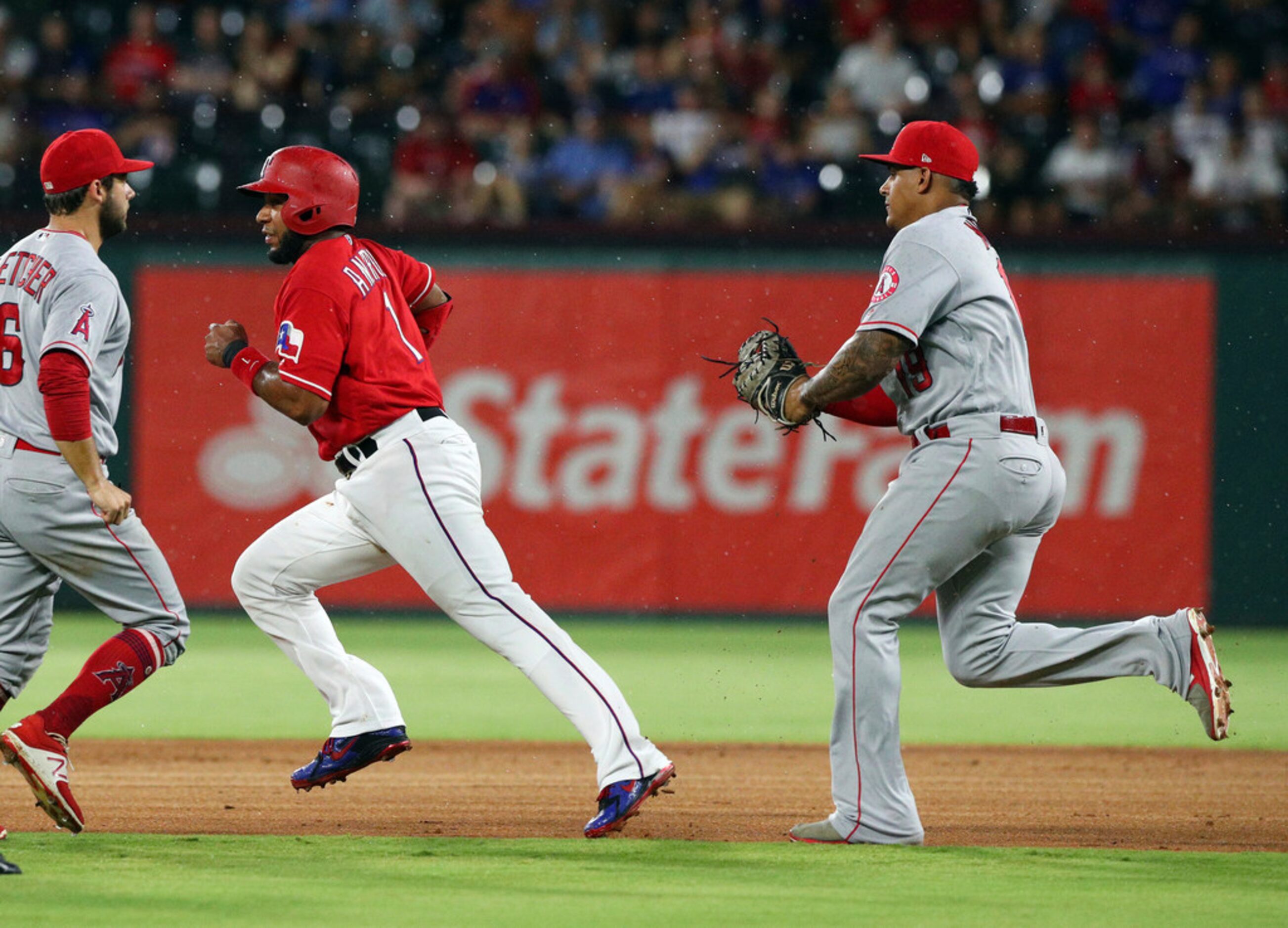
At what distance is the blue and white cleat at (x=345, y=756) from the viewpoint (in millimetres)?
5691

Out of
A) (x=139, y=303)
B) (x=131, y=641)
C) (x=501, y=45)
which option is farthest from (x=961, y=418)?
(x=501, y=45)

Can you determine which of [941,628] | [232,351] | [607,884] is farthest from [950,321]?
[232,351]

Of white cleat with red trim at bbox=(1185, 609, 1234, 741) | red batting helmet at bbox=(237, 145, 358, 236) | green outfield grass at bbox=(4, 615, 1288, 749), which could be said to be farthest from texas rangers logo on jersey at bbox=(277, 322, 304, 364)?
green outfield grass at bbox=(4, 615, 1288, 749)

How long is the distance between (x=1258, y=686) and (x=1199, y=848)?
4.63 m

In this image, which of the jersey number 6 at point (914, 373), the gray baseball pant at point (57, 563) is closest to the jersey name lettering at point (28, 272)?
the gray baseball pant at point (57, 563)

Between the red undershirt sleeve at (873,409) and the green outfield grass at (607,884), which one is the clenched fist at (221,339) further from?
the red undershirt sleeve at (873,409)

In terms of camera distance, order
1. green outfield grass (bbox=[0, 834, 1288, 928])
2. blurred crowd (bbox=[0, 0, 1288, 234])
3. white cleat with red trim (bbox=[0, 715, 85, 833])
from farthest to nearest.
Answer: blurred crowd (bbox=[0, 0, 1288, 234])
white cleat with red trim (bbox=[0, 715, 85, 833])
green outfield grass (bbox=[0, 834, 1288, 928])

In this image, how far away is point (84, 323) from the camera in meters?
5.25

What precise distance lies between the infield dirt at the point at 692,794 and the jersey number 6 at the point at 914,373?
1.38 meters

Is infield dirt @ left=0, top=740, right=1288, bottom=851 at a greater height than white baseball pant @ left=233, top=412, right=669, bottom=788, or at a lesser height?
lesser

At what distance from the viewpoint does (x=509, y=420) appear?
12.5m

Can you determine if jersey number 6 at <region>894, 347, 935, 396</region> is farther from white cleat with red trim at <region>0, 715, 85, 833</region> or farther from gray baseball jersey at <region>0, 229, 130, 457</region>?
white cleat with red trim at <region>0, 715, 85, 833</region>

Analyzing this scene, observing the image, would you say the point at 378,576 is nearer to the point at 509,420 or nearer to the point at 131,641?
the point at 509,420

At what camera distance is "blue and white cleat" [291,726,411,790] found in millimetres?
5691
